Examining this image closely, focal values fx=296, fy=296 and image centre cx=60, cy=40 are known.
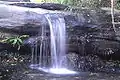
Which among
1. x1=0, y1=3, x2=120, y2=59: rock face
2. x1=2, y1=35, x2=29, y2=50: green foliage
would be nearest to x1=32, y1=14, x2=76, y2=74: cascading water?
x1=0, y1=3, x2=120, y2=59: rock face

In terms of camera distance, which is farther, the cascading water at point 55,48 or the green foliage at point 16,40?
the cascading water at point 55,48

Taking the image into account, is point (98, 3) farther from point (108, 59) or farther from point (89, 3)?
point (108, 59)

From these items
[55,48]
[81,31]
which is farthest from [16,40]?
[81,31]

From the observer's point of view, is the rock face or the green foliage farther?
the rock face

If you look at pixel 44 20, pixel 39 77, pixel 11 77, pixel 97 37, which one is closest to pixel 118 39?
pixel 97 37

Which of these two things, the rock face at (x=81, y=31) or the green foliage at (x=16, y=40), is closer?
the green foliage at (x=16, y=40)

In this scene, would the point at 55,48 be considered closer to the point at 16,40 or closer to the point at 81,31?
the point at 81,31

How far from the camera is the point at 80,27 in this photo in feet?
37.1

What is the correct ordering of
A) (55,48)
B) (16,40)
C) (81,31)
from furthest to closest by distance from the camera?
(81,31)
(55,48)
(16,40)

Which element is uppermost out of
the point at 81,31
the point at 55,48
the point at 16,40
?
the point at 81,31

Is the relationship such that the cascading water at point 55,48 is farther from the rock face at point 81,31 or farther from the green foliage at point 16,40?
the green foliage at point 16,40

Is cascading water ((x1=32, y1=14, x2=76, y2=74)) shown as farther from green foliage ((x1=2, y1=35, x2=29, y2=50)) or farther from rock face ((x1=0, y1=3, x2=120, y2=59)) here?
green foliage ((x1=2, y1=35, x2=29, y2=50))

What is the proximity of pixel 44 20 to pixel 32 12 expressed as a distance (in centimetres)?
74

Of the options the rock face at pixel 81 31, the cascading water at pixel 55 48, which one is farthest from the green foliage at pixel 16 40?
the cascading water at pixel 55 48
